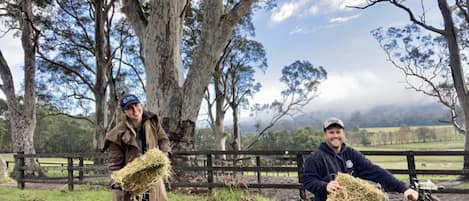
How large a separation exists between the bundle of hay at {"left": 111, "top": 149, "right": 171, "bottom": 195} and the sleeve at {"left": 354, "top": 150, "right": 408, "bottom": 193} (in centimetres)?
140

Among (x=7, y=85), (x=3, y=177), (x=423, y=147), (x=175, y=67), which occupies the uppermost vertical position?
(x=7, y=85)

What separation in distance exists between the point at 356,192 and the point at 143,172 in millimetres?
1487

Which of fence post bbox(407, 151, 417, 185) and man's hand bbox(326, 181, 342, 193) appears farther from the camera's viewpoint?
fence post bbox(407, 151, 417, 185)

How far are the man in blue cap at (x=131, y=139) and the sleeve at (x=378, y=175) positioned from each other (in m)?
1.61

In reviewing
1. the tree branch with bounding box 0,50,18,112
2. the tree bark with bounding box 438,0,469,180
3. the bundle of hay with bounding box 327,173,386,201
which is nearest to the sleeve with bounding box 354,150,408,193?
the bundle of hay with bounding box 327,173,386,201

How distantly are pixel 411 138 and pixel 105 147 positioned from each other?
35105 millimetres

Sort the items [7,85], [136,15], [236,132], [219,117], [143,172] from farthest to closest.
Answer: [236,132] < [219,117] < [7,85] < [136,15] < [143,172]

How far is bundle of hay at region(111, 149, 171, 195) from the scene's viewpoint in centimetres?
274

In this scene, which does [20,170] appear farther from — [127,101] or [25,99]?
[127,101]


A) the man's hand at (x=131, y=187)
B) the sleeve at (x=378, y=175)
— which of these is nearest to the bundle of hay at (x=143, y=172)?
the man's hand at (x=131, y=187)

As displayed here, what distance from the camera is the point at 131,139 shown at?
321cm

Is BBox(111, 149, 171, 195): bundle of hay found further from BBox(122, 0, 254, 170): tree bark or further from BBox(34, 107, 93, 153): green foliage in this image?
BBox(34, 107, 93, 153): green foliage

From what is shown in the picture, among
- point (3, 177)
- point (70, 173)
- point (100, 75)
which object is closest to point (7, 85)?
point (3, 177)

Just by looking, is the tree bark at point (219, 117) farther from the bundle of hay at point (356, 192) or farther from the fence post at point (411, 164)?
the bundle of hay at point (356, 192)
